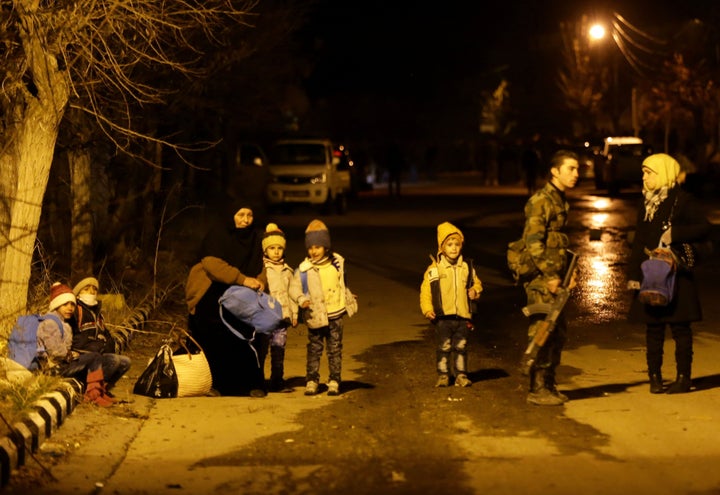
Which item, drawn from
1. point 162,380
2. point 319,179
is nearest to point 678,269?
point 162,380

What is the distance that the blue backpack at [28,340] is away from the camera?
9.27m

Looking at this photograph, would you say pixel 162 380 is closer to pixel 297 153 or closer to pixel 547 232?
pixel 547 232

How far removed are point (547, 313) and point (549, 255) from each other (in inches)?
16.7

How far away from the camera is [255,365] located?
10203 millimetres

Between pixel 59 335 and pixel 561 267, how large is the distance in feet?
12.0

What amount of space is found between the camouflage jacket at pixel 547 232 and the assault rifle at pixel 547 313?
0.11 m

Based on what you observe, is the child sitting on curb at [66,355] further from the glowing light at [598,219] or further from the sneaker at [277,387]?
the glowing light at [598,219]

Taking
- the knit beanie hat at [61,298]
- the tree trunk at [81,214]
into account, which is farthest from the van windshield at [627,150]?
the knit beanie hat at [61,298]

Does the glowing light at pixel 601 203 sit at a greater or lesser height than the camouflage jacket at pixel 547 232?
lesser

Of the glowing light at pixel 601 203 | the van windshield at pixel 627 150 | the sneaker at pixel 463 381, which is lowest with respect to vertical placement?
the sneaker at pixel 463 381

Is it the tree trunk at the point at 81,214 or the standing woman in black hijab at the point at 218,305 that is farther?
the tree trunk at the point at 81,214

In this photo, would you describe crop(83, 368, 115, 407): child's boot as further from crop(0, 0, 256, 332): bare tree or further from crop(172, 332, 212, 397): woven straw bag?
crop(0, 0, 256, 332): bare tree

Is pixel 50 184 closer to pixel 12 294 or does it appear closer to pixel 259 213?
pixel 12 294

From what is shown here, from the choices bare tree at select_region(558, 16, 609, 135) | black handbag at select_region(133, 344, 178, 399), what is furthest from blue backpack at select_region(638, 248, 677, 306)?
bare tree at select_region(558, 16, 609, 135)
